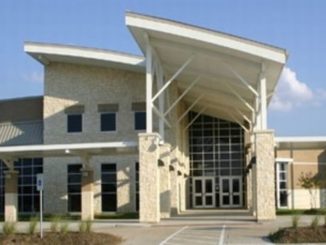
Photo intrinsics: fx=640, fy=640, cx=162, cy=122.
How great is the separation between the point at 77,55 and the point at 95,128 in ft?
14.6

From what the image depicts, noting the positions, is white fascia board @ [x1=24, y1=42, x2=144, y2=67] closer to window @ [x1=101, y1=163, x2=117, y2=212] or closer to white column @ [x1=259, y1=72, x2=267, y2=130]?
window @ [x1=101, y1=163, x2=117, y2=212]

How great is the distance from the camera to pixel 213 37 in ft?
83.6

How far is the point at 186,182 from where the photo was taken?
42.5 meters

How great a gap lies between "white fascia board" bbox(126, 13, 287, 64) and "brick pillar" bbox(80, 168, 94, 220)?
932cm

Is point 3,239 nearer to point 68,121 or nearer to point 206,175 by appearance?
point 68,121

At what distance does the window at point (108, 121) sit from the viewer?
118ft

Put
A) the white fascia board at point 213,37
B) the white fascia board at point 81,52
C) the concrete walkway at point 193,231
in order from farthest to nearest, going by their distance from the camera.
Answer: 1. the white fascia board at point 81,52
2. the white fascia board at point 213,37
3. the concrete walkway at point 193,231

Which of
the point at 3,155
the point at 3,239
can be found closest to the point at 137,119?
the point at 3,155

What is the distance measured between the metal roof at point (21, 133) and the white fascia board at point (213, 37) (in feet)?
45.6

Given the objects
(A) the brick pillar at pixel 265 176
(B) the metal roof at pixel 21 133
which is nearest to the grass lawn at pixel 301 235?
(A) the brick pillar at pixel 265 176

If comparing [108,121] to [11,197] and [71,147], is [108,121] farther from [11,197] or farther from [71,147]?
[11,197]

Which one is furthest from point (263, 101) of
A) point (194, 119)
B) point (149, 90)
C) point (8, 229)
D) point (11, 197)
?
point (194, 119)

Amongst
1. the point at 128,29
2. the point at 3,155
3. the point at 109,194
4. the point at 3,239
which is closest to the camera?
the point at 3,239

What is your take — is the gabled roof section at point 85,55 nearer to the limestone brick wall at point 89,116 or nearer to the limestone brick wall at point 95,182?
the limestone brick wall at point 89,116
